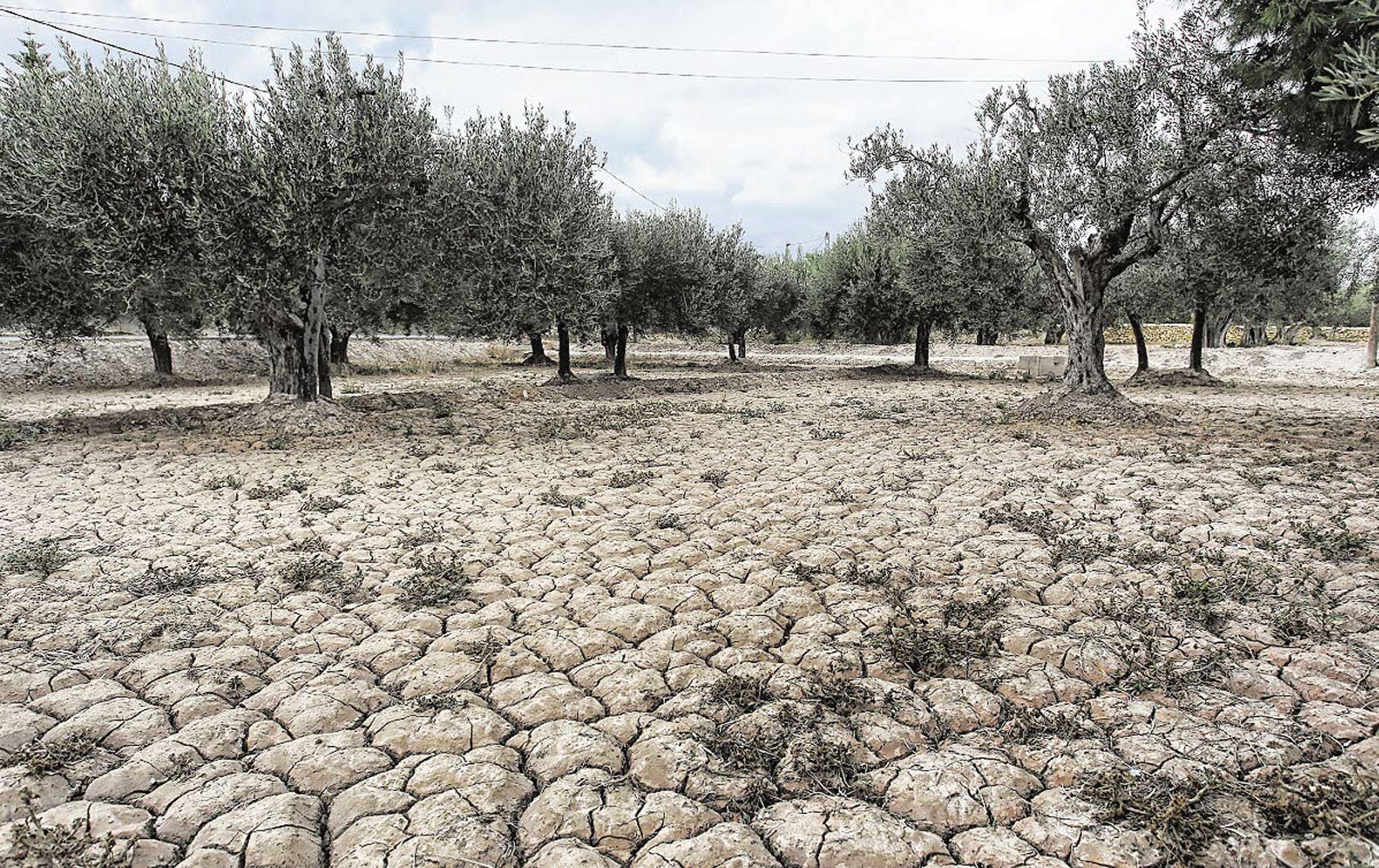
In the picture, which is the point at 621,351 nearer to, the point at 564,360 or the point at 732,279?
the point at 564,360

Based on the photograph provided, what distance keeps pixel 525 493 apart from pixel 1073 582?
230 inches

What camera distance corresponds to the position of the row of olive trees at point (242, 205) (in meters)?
11.0

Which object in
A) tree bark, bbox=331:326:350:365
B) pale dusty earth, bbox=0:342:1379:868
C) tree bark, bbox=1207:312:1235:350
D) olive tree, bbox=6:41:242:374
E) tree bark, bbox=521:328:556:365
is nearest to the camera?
pale dusty earth, bbox=0:342:1379:868

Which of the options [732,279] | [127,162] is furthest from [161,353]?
[732,279]

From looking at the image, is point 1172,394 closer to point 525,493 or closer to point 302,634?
point 525,493

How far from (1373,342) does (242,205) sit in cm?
3531

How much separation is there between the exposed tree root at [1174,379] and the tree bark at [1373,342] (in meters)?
6.66

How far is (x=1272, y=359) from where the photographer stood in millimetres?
30547

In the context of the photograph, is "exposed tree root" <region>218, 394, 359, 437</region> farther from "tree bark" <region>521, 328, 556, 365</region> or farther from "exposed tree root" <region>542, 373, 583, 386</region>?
"tree bark" <region>521, 328, 556, 365</region>

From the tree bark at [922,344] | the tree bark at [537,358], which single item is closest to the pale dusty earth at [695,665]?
the tree bark at [922,344]

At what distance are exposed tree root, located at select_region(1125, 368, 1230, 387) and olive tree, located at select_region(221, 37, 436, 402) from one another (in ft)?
75.8

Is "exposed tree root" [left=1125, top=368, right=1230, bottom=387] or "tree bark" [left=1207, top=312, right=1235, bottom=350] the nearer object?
"exposed tree root" [left=1125, top=368, right=1230, bottom=387]

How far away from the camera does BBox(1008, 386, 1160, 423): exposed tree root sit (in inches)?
561

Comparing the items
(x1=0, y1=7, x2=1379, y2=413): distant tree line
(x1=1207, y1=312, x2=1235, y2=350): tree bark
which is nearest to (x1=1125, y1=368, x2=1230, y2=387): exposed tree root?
(x1=0, y1=7, x2=1379, y2=413): distant tree line
